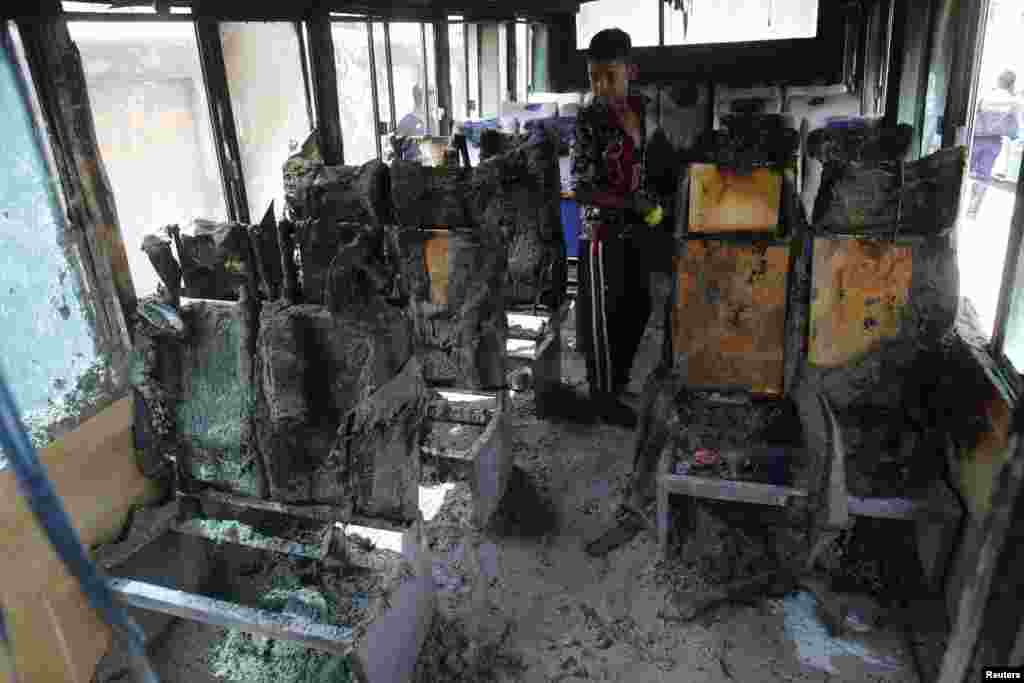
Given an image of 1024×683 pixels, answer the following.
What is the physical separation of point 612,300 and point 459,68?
5.13m

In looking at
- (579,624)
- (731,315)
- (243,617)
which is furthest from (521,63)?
(243,617)

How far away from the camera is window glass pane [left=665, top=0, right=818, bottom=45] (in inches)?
296

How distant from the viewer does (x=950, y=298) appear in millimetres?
2365

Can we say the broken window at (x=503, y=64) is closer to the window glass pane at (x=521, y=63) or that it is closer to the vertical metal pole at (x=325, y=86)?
the window glass pane at (x=521, y=63)

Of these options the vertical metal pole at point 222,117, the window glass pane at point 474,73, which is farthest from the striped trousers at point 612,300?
the window glass pane at point 474,73

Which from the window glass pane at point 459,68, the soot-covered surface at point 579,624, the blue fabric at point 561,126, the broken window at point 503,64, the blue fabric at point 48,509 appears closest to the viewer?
the blue fabric at point 48,509

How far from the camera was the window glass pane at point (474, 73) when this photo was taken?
25.2 ft

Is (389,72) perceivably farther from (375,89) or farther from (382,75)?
(375,89)

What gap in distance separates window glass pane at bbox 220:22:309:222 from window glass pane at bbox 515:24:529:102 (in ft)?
15.7

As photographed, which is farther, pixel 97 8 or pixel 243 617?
pixel 97 8

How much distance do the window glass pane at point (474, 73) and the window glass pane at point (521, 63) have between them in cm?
75

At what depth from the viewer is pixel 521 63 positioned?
8.59 m

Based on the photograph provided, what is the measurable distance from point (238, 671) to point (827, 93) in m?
8.10

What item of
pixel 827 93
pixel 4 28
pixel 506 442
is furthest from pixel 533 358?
pixel 827 93
